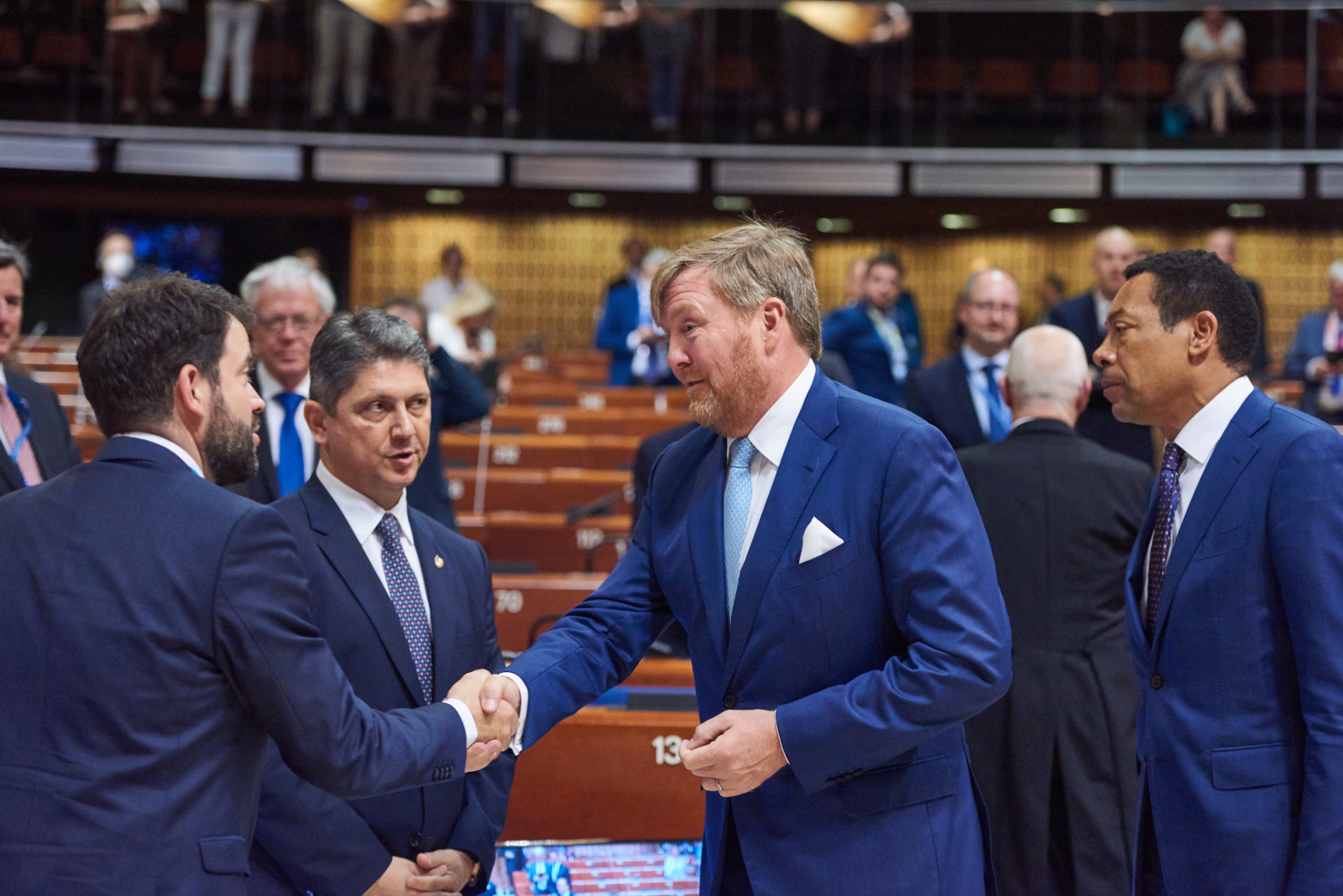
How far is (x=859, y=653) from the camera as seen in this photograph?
1780 mm

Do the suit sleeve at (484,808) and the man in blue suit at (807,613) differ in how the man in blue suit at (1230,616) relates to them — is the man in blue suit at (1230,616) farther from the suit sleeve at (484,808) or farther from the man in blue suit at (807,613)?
the suit sleeve at (484,808)

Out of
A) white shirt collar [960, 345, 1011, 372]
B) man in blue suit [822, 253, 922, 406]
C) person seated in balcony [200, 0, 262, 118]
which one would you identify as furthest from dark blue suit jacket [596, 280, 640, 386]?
person seated in balcony [200, 0, 262, 118]

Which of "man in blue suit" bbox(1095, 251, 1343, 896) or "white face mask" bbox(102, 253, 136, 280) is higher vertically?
"white face mask" bbox(102, 253, 136, 280)

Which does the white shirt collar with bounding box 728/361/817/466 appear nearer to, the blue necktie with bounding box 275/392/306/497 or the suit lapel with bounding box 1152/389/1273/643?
the suit lapel with bounding box 1152/389/1273/643

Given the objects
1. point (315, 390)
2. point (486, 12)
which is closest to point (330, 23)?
point (486, 12)

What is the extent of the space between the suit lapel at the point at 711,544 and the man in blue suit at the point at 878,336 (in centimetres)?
327

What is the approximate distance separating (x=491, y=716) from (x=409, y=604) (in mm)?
339

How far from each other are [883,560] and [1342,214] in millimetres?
13728

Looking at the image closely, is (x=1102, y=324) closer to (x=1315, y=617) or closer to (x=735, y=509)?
(x=1315, y=617)

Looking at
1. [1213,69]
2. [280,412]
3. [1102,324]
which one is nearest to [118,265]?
[280,412]

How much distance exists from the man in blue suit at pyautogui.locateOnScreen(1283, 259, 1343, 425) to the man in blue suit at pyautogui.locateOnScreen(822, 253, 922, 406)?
200 centimetres

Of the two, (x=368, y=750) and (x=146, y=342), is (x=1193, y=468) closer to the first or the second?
(x=368, y=750)

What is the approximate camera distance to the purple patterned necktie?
2129 millimetres

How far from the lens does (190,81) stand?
1286 centimetres
